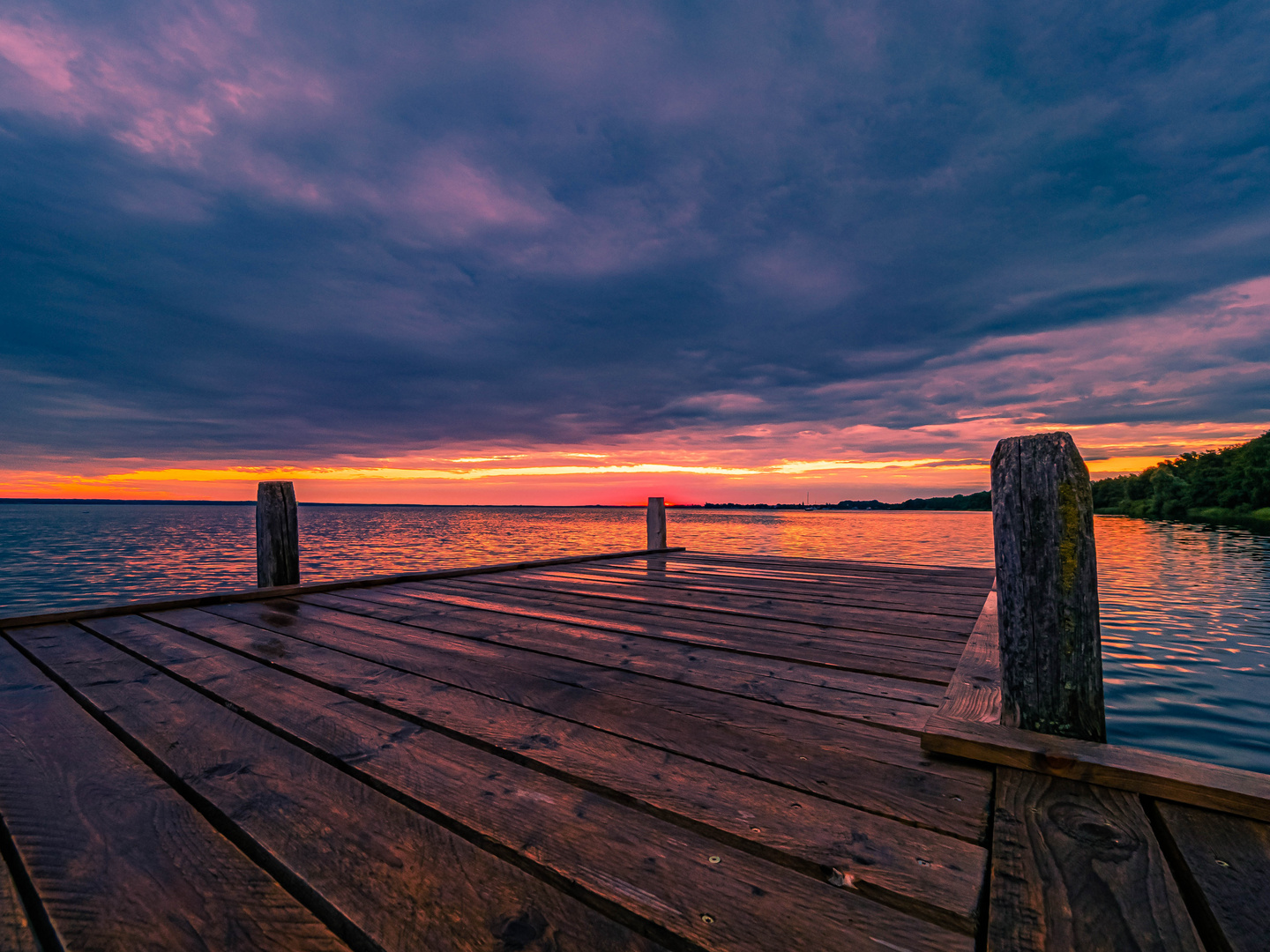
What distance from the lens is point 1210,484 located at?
48.3m

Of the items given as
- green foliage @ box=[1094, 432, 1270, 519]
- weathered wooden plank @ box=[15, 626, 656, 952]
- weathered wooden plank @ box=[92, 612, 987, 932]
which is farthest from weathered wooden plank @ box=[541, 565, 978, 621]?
green foliage @ box=[1094, 432, 1270, 519]

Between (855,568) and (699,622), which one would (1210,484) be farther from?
(699,622)

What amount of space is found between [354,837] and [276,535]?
14.7ft

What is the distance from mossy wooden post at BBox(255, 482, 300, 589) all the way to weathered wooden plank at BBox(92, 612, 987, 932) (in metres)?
2.23

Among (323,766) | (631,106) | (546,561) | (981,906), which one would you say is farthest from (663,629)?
(631,106)

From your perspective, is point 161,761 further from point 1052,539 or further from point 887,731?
point 1052,539

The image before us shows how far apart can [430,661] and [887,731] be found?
7.63 feet

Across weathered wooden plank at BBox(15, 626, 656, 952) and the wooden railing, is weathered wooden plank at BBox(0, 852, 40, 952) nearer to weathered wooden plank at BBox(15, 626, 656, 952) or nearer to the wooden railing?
weathered wooden plank at BBox(15, 626, 656, 952)

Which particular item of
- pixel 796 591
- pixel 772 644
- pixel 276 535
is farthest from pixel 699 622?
pixel 276 535

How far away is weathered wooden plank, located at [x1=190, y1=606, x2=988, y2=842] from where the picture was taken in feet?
5.07

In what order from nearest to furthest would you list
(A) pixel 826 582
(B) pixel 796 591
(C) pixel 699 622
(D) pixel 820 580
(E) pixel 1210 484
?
(C) pixel 699 622, (B) pixel 796 591, (A) pixel 826 582, (D) pixel 820 580, (E) pixel 1210 484

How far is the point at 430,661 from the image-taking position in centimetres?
287

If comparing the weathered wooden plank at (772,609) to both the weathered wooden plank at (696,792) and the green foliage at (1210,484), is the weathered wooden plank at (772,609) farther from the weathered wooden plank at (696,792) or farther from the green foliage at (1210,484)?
the green foliage at (1210,484)

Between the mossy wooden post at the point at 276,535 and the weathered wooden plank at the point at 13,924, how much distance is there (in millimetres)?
4167
